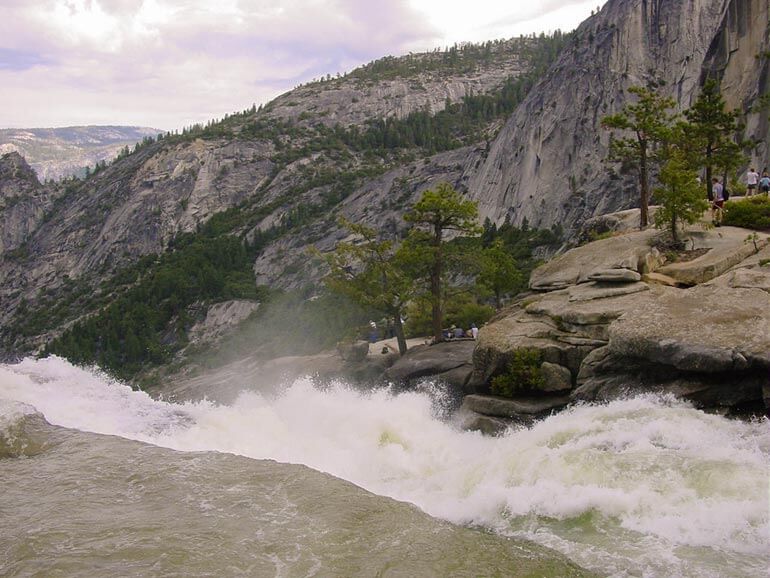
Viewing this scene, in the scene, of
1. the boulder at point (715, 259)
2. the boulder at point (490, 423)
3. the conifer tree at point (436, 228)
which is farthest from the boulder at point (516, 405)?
the conifer tree at point (436, 228)

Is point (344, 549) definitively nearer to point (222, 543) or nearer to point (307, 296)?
point (222, 543)

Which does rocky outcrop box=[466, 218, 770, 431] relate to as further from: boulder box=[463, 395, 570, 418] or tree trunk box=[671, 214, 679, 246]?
tree trunk box=[671, 214, 679, 246]

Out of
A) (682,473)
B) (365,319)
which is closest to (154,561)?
(682,473)

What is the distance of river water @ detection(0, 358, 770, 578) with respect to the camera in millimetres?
11820

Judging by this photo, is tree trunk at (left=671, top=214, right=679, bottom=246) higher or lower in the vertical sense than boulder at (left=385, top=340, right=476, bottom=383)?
higher

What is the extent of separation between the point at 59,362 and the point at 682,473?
22869mm

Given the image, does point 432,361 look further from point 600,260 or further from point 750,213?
point 750,213

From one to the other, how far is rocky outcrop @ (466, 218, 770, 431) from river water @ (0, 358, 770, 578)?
128cm

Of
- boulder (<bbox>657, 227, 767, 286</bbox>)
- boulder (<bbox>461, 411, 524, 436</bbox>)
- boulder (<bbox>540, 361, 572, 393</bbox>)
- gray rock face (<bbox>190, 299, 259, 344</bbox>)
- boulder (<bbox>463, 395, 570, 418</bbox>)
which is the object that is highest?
boulder (<bbox>657, 227, 767, 286</bbox>)

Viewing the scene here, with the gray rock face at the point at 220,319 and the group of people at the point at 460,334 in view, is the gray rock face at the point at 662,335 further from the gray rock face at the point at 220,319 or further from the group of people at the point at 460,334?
the gray rock face at the point at 220,319

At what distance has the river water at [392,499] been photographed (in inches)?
465

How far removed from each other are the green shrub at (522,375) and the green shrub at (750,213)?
12.0m

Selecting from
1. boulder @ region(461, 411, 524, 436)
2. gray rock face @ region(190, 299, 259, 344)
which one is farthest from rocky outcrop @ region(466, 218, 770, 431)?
gray rock face @ region(190, 299, 259, 344)

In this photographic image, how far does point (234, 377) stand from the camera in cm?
6431
